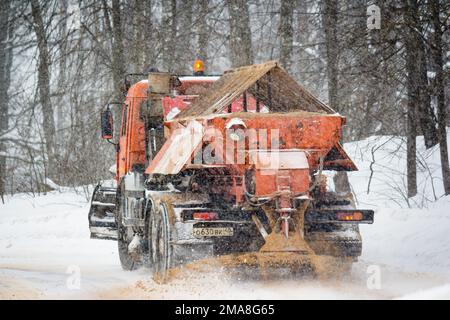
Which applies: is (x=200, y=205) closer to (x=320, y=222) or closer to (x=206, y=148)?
(x=206, y=148)

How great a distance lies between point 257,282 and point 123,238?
3.26 m

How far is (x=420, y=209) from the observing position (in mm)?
12641

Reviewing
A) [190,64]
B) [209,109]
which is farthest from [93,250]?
[190,64]

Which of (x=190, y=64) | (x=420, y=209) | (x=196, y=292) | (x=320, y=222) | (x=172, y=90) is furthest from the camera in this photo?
(x=190, y=64)

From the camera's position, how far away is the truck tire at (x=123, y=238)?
434 inches

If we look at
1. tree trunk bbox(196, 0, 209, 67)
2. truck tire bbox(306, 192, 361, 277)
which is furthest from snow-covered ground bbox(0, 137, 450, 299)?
→ tree trunk bbox(196, 0, 209, 67)

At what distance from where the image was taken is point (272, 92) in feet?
30.5

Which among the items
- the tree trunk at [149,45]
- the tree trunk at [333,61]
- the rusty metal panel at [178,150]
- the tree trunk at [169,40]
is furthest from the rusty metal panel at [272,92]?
the tree trunk at [169,40]

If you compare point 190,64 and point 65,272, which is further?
point 190,64

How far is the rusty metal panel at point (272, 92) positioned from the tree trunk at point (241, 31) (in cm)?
946

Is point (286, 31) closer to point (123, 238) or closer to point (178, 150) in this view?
point (123, 238)

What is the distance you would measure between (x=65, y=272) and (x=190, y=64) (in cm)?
1508
